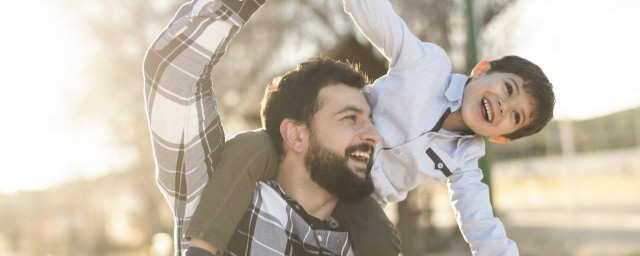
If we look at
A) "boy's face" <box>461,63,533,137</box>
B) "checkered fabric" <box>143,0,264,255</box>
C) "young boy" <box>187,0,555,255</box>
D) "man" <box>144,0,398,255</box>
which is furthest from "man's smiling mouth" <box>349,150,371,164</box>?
"boy's face" <box>461,63,533,137</box>

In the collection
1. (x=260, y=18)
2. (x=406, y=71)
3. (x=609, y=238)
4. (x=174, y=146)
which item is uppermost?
(x=260, y=18)

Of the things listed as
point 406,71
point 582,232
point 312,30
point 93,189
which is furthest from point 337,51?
point 93,189

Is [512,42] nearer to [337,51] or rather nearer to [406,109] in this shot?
[337,51]

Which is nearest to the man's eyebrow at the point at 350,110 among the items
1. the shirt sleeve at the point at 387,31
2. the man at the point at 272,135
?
the man at the point at 272,135

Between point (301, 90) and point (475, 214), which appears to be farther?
point (475, 214)

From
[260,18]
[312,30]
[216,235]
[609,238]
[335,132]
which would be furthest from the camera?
[609,238]

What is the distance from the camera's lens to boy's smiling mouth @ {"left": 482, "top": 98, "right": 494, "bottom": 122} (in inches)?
116

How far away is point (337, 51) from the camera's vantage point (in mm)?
8547

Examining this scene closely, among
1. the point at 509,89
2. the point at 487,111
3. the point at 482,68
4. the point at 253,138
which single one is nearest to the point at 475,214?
the point at 487,111

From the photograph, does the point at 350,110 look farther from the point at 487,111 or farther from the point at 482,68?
the point at 482,68

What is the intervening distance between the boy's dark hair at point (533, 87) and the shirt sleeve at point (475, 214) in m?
0.26

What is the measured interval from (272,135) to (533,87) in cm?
104

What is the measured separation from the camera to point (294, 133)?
261cm

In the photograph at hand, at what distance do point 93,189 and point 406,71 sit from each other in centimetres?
1706
